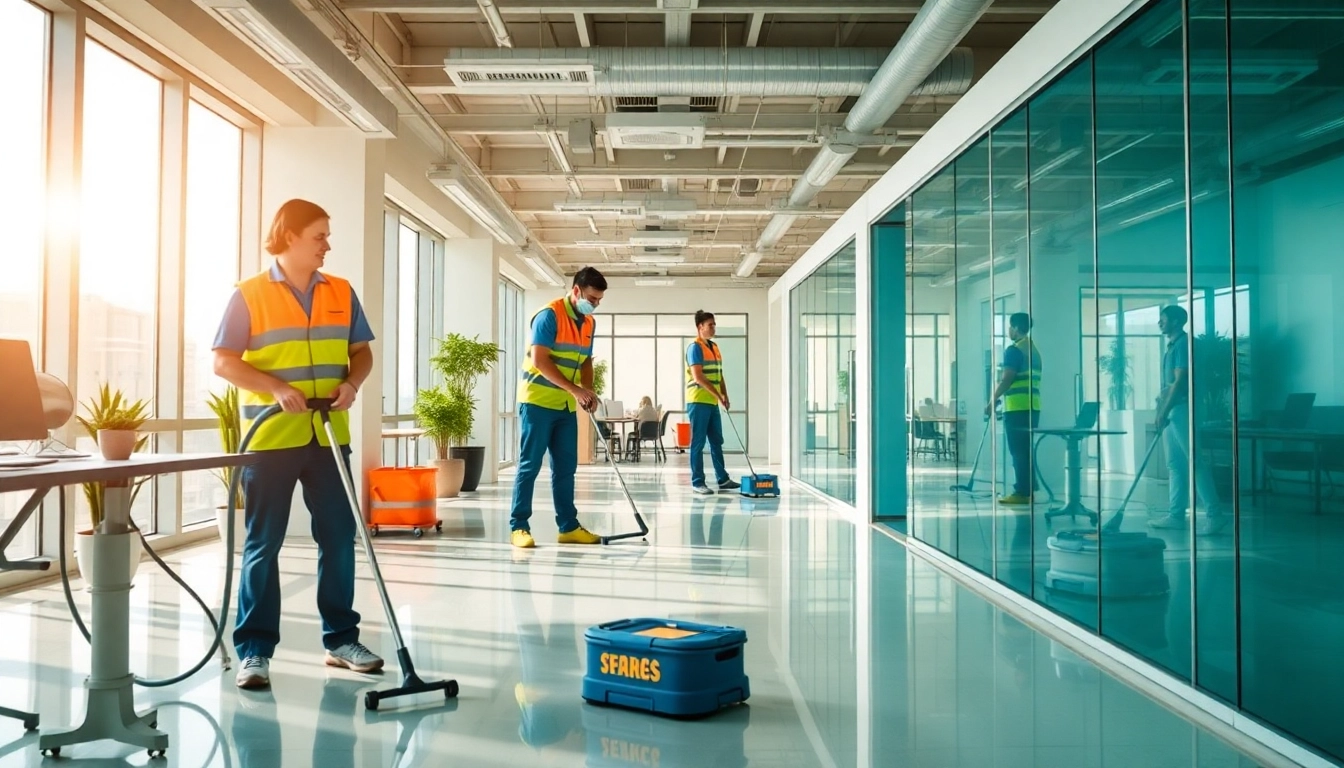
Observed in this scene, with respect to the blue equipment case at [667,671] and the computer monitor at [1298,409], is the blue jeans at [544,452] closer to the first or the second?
the blue equipment case at [667,671]

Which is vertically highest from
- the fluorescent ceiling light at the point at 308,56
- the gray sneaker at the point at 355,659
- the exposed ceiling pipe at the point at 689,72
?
the exposed ceiling pipe at the point at 689,72

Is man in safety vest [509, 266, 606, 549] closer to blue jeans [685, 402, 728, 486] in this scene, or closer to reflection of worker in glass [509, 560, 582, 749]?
reflection of worker in glass [509, 560, 582, 749]

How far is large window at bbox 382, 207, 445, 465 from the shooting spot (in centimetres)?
1103

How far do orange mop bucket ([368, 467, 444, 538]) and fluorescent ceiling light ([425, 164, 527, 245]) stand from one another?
287 centimetres

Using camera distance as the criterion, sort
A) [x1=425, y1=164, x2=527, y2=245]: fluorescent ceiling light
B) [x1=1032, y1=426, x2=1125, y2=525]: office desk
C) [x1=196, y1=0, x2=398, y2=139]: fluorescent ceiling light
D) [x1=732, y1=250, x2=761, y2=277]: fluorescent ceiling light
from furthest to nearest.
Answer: [x1=732, y1=250, x2=761, y2=277]: fluorescent ceiling light
[x1=425, y1=164, x2=527, y2=245]: fluorescent ceiling light
[x1=196, y1=0, x2=398, y2=139]: fluorescent ceiling light
[x1=1032, y1=426, x2=1125, y2=525]: office desk

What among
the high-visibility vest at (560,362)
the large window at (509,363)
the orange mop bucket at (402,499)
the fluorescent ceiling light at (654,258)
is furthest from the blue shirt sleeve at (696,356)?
the large window at (509,363)

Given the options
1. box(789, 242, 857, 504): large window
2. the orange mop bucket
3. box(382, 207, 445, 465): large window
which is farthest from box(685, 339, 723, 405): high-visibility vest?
the orange mop bucket

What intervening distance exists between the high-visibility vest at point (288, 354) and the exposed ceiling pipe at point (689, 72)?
3638 millimetres

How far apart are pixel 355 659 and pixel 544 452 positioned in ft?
9.92

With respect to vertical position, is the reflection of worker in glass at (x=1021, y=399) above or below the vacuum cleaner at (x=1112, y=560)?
above

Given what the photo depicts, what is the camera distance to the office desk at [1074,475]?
4199 millimetres

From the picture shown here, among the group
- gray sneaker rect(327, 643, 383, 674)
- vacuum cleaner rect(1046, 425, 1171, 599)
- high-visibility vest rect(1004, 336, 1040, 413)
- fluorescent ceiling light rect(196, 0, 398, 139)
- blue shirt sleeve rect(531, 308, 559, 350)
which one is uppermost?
fluorescent ceiling light rect(196, 0, 398, 139)

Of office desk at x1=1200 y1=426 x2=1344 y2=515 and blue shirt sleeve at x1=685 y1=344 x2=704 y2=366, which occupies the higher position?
blue shirt sleeve at x1=685 y1=344 x2=704 y2=366

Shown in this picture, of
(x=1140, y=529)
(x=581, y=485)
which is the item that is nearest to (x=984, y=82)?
(x=1140, y=529)
